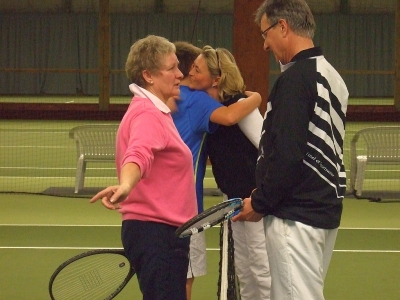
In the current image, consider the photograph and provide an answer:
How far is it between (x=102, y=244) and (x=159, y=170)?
4.37 meters

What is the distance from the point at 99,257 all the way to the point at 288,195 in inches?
41.0

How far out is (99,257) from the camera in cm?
385

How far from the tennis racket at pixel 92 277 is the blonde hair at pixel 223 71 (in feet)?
3.86

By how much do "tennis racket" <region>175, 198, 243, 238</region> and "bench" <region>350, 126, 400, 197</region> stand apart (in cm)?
726

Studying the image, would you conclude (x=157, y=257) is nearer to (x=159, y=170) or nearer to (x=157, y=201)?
(x=157, y=201)

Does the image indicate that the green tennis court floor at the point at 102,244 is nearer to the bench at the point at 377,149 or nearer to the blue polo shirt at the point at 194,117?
the bench at the point at 377,149

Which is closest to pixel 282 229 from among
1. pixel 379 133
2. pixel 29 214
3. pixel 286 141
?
pixel 286 141

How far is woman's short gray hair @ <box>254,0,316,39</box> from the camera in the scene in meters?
3.24

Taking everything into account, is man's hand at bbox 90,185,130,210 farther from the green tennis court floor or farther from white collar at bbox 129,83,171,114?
the green tennis court floor

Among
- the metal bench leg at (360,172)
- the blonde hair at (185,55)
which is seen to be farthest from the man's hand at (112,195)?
the metal bench leg at (360,172)

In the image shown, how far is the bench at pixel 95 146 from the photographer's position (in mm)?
10336

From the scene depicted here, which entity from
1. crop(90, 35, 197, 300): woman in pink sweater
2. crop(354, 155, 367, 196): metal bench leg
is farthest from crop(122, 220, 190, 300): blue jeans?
crop(354, 155, 367, 196): metal bench leg

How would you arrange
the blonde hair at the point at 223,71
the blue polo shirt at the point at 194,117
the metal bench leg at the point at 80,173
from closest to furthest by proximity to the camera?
the blue polo shirt at the point at 194,117, the blonde hair at the point at 223,71, the metal bench leg at the point at 80,173

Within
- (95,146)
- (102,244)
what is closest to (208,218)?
(102,244)
